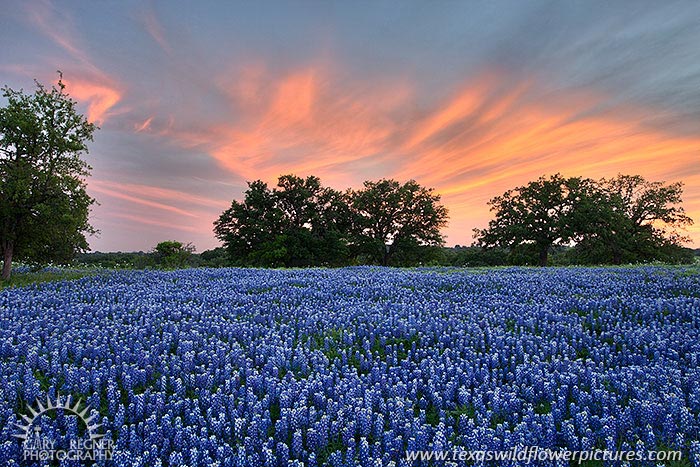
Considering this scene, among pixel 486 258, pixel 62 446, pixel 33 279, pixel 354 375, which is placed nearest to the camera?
pixel 62 446

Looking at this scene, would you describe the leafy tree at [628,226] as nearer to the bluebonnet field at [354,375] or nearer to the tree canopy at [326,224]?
the tree canopy at [326,224]

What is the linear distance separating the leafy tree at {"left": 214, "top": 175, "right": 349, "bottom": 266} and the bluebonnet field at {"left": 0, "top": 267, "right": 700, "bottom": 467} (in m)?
38.8

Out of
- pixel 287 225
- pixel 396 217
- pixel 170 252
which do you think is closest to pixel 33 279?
pixel 170 252

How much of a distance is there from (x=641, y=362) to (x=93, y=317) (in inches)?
366

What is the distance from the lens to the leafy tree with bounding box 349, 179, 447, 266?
58750 millimetres

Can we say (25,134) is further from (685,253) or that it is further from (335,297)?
(685,253)

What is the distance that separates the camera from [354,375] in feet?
17.1

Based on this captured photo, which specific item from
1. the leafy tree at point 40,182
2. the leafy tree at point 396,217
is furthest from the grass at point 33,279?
the leafy tree at point 396,217

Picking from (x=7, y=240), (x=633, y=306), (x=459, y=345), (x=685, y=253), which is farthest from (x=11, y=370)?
(x=685, y=253)

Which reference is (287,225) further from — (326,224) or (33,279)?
(33,279)

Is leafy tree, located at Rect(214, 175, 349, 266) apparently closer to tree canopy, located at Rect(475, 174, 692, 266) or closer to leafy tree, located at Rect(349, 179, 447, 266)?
leafy tree, located at Rect(349, 179, 447, 266)

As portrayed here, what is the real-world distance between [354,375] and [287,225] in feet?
164

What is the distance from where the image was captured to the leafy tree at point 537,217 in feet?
177

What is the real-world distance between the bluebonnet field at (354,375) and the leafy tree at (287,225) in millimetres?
38827
